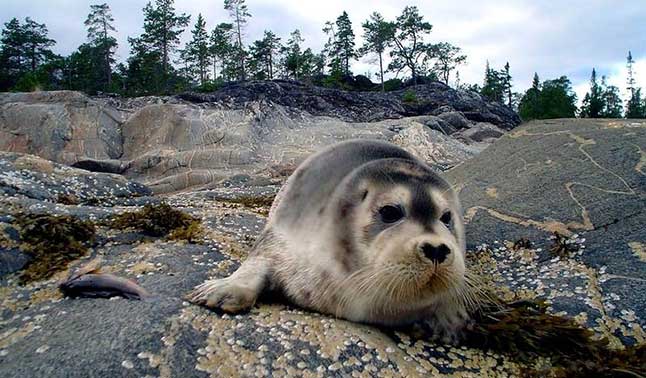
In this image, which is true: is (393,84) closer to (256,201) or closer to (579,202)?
(256,201)

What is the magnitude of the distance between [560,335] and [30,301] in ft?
12.0

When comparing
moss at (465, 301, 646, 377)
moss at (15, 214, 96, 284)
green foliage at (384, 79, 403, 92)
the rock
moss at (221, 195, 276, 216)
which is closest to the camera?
moss at (465, 301, 646, 377)

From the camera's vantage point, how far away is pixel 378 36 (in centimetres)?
5497

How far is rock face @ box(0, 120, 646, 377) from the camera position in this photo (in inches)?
118

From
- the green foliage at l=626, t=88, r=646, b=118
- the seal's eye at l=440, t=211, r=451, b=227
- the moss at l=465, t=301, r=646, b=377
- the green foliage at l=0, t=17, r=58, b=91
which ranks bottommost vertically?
the moss at l=465, t=301, r=646, b=377

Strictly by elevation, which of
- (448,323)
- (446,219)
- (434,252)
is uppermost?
(446,219)

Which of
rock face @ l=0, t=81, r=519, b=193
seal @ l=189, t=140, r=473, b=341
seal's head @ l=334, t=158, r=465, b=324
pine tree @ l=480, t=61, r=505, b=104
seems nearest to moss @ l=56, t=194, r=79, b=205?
seal @ l=189, t=140, r=473, b=341

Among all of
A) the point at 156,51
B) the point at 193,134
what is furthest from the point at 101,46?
the point at 193,134

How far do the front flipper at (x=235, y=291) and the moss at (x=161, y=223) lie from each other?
5.36 ft

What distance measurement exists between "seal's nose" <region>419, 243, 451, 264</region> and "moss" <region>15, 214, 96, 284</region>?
9.80ft

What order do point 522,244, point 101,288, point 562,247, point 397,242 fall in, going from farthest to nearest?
1. point 522,244
2. point 562,247
3. point 101,288
4. point 397,242

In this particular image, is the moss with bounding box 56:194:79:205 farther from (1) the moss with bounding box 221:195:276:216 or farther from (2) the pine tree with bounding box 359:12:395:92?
(2) the pine tree with bounding box 359:12:395:92

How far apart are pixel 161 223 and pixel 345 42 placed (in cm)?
5355

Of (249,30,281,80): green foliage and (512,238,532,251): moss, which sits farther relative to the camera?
(249,30,281,80): green foliage
